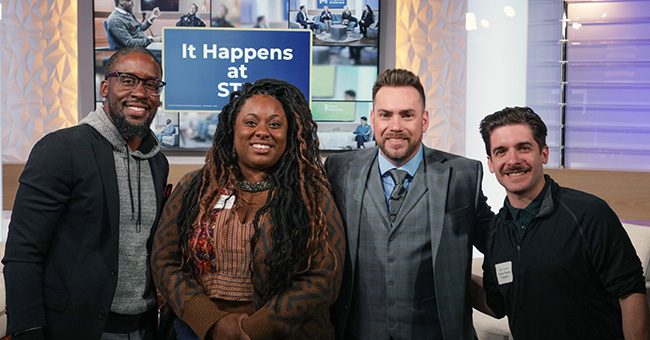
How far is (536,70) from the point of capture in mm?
5594

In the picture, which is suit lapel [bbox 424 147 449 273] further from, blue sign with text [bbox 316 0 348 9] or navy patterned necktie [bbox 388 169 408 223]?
blue sign with text [bbox 316 0 348 9]

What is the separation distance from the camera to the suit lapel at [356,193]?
245 centimetres

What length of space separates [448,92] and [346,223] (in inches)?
129

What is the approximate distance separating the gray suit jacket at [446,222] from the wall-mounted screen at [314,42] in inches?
119


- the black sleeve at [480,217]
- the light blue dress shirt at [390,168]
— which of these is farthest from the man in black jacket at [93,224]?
the black sleeve at [480,217]

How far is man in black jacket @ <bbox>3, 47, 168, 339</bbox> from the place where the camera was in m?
2.13

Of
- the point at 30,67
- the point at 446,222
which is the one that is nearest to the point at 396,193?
the point at 446,222

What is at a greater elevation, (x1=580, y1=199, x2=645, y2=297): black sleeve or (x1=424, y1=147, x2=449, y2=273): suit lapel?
(x1=424, y1=147, x2=449, y2=273): suit lapel

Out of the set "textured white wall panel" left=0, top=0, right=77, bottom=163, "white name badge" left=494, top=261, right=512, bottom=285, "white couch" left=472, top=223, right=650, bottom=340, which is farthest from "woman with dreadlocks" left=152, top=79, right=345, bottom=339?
"textured white wall panel" left=0, top=0, right=77, bottom=163

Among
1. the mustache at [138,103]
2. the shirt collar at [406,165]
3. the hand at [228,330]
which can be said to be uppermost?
the mustache at [138,103]

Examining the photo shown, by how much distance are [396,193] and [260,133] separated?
0.56 meters

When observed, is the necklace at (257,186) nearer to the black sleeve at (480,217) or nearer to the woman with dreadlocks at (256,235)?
the woman with dreadlocks at (256,235)

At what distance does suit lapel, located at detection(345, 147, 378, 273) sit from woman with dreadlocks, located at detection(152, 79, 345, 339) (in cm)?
19

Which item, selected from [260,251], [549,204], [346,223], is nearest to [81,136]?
[260,251]
